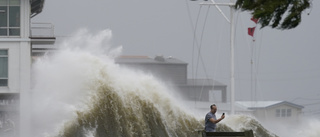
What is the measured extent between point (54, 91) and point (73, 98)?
3.95 m

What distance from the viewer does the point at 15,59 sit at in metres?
58.0

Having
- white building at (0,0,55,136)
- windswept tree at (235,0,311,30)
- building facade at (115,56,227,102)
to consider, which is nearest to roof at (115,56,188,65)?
building facade at (115,56,227,102)

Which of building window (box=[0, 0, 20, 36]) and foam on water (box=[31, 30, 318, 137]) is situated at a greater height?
building window (box=[0, 0, 20, 36])

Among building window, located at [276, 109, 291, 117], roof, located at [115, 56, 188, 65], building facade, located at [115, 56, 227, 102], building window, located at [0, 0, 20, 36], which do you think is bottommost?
building window, located at [276, 109, 291, 117]

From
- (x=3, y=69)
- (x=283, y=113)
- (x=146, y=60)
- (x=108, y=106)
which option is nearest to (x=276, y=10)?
(x=108, y=106)

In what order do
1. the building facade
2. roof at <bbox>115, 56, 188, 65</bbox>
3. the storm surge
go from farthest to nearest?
the building facade, roof at <bbox>115, 56, 188, 65</bbox>, the storm surge

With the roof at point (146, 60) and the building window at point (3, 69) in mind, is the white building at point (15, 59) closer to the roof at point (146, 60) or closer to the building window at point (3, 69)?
the building window at point (3, 69)

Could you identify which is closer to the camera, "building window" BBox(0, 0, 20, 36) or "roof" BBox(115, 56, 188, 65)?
"building window" BBox(0, 0, 20, 36)

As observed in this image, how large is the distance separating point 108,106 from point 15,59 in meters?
22.3

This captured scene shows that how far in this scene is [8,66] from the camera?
57625 mm

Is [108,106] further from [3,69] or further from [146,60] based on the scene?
[146,60]

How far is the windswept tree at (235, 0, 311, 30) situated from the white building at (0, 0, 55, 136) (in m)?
37.1

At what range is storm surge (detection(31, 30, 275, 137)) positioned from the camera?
36219 millimetres

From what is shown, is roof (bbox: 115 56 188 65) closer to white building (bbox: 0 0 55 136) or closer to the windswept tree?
white building (bbox: 0 0 55 136)
